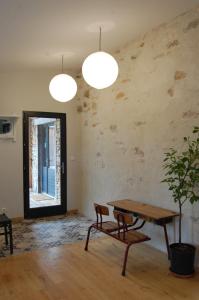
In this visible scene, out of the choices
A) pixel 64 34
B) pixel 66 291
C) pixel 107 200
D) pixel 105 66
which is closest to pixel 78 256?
pixel 66 291

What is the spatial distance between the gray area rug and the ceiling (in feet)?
8.60

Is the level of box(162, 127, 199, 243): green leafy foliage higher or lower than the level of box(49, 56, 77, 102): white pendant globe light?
lower

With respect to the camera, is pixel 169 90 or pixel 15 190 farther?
pixel 15 190

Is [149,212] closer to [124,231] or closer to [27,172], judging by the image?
[124,231]

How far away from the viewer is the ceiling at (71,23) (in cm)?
276

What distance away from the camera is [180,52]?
3293 mm

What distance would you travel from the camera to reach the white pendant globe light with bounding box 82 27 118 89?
308cm

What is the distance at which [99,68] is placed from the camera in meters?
3.09

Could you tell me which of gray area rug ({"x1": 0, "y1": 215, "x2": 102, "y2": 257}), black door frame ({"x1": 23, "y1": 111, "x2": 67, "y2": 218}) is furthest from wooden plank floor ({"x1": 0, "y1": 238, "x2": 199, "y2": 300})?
black door frame ({"x1": 23, "y1": 111, "x2": 67, "y2": 218})

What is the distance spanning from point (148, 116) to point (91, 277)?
2054 millimetres

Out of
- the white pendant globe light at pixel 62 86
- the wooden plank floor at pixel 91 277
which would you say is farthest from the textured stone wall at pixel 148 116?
the white pendant globe light at pixel 62 86

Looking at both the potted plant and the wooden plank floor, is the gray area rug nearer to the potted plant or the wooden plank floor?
the wooden plank floor

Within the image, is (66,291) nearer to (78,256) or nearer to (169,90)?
(78,256)

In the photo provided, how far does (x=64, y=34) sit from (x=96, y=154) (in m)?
2.18
